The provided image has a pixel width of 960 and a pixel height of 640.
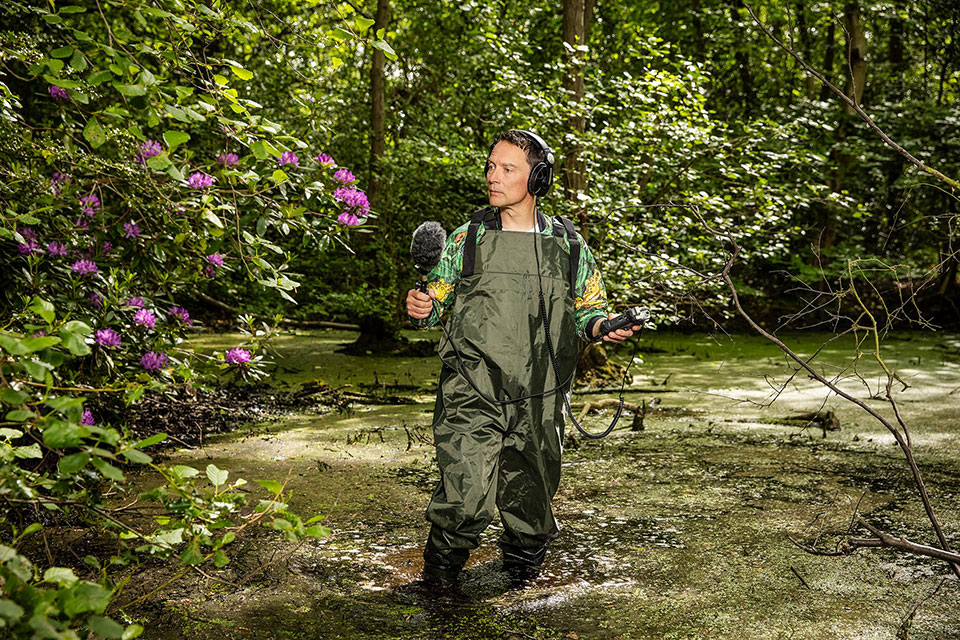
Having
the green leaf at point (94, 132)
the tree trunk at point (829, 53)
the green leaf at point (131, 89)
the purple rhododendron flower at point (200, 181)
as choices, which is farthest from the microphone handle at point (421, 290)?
the tree trunk at point (829, 53)

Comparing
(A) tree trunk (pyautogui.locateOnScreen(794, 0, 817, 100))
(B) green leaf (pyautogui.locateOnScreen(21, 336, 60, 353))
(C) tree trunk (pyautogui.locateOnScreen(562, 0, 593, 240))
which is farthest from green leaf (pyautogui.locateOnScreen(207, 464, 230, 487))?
(A) tree trunk (pyautogui.locateOnScreen(794, 0, 817, 100))

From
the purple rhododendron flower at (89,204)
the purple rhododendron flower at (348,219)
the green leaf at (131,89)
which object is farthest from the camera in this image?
the purple rhododendron flower at (89,204)

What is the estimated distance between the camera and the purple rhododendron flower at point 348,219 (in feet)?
10.4

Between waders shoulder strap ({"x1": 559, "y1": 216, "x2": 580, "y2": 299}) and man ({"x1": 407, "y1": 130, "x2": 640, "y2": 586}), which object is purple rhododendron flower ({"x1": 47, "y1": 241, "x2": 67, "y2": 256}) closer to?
man ({"x1": 407, "y1": 130, "x2": 640, "y2": 586})

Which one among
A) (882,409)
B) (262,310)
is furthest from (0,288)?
(882,409)

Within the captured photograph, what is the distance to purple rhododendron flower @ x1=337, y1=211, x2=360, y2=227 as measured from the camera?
318 centimetres

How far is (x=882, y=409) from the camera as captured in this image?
638cm

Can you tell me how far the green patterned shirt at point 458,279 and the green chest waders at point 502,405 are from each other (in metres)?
0.06

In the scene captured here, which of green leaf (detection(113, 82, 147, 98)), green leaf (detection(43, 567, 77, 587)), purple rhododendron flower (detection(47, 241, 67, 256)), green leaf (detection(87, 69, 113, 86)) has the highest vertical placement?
green leaf (detection(87, 69, 113, 86))

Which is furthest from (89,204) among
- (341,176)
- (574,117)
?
(574,117)

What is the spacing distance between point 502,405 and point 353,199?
986 millimetres

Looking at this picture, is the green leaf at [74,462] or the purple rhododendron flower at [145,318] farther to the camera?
the purple rhododendron flower at [145,318]

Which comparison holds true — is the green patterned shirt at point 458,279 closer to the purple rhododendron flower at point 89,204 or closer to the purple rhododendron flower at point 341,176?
the purple rhododendron flower at point 341,176

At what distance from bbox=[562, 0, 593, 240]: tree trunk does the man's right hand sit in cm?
329
